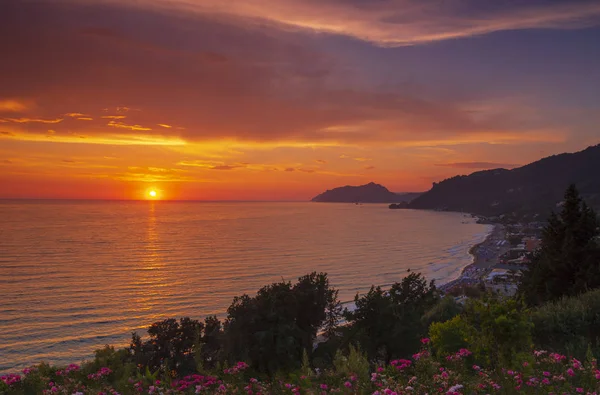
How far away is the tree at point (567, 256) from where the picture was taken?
27.5 metres

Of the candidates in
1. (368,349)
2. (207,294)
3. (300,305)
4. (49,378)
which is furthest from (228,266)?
(49,378)

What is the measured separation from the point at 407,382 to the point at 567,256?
25.4 metres

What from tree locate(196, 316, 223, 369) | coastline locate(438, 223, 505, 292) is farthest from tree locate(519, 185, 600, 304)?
coastline locate(438, 223, 505, 292)

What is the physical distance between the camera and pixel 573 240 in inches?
1113

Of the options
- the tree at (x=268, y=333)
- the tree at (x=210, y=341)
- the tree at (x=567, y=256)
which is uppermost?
the tree at (x=567, y=256)

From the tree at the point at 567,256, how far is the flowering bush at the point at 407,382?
21040 mm

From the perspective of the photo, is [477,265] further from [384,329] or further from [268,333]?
[268,333]

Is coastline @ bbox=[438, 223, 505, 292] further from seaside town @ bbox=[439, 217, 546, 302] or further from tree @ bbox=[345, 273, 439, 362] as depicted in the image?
tree @ bbox=[345, 273, 439, 362]

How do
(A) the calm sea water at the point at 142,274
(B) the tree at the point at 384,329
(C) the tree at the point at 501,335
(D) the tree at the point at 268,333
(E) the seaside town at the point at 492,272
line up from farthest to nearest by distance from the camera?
1. (E) the seaside town at the point at 492,272
2. (A) the calm sea water at the point at 142,274
3. (B) the tree at the point at 384,329
4. (D) the tree at the point at 268,333
5. (C) the tree at the point at 501,335

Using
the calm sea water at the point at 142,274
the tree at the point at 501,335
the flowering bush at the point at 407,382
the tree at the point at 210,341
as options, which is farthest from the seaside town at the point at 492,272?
the flowering bush at the point at 407,382

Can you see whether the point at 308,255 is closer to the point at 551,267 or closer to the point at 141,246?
the point at 141,246

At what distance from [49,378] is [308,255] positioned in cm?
8190

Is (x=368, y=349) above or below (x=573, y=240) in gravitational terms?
below

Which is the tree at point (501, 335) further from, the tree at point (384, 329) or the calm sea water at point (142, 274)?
the calm sea water at point (142, 274)
